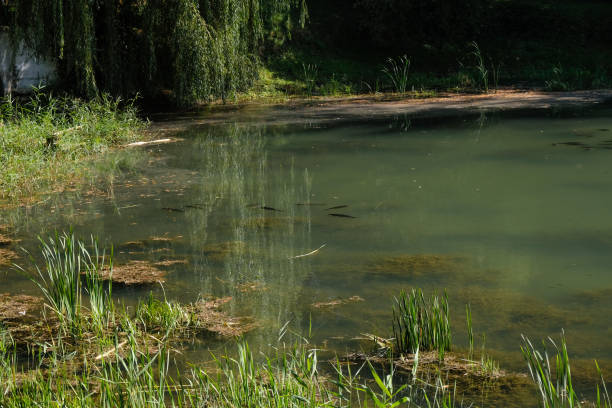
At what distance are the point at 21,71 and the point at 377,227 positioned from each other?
10.8 m

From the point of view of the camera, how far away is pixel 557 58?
68.2 ft

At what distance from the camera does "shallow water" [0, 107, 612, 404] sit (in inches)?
202

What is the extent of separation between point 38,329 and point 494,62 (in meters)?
17.8

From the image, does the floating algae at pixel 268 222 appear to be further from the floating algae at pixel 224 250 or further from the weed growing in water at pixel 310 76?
the weed growing in water at pixel 310 76

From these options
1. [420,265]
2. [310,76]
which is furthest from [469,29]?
[420,265]

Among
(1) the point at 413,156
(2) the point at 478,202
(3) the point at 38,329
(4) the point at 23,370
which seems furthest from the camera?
(1) the point at 413,156

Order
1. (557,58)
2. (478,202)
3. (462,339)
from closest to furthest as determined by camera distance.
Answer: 1. (462,339)
2. (478,202)
3. (557,58)

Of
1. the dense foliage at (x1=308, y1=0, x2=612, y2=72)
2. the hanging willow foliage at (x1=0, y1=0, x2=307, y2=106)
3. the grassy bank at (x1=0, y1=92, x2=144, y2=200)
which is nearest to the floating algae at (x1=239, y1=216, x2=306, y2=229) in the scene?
the grassy bank at (x1=0, y1=92, x2=144, y2=200)

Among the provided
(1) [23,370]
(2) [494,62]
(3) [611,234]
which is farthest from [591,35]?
(1) [23,370]

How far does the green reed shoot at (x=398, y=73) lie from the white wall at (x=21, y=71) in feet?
23.8

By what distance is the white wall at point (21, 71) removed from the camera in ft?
50.1

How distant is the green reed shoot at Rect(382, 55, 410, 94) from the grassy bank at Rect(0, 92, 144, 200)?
22.6 feet

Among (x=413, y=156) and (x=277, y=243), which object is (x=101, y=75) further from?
(x=277, y=243)

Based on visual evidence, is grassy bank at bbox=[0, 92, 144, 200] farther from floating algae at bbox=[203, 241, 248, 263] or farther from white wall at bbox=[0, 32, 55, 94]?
floating algae at bbox=[203, 241, 248, 263]
